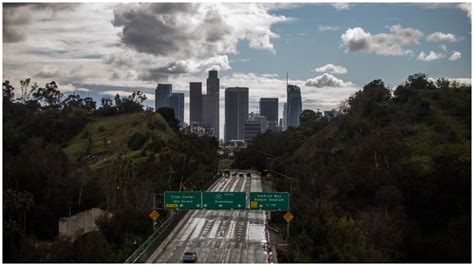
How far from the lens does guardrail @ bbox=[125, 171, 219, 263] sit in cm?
3969

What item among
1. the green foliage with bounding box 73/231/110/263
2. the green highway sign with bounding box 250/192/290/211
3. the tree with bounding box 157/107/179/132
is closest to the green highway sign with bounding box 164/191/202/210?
the green highway sign with bounding box 250/192/290/211

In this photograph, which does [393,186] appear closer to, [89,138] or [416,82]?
[416,82]

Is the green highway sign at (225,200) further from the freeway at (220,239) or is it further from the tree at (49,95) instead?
the tree at (49,95)

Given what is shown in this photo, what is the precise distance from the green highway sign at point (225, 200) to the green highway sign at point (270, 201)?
31.8 inches

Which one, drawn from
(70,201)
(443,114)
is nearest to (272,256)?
(70,201)

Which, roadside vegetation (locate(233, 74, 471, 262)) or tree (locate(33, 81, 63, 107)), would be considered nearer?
roadside vegetation (locate(233, 74, 471, 262))

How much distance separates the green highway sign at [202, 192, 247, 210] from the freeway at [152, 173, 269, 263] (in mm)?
3143

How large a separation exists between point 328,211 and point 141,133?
5809cm

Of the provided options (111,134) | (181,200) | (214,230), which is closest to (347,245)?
(181,200)

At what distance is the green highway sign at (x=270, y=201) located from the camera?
48.2 m

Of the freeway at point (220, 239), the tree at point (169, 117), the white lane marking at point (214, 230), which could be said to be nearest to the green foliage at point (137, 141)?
the freeway at point (220, 239)

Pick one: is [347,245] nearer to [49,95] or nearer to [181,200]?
[181,200]

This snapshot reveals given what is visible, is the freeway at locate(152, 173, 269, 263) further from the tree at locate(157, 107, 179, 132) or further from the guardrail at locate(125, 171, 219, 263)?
the tree at locate(157, 107, 179, 132)

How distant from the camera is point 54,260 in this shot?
42906 millimetres
